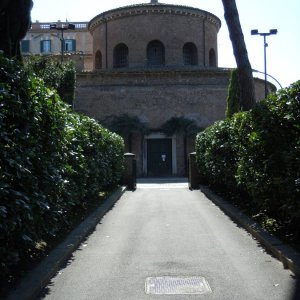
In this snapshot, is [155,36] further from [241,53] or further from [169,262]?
[169,262]

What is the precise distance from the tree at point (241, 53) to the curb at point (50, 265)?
264 inches

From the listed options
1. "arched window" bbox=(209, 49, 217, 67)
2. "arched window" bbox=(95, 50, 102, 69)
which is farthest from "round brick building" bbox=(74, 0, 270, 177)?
"arched window" bbox=(95, 50, 102, 69)

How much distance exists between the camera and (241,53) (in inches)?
598

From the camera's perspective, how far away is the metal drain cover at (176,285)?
Result: 230 inches

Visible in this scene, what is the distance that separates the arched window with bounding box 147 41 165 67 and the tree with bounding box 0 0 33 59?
33.4 metres

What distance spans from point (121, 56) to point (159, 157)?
32.3 ft

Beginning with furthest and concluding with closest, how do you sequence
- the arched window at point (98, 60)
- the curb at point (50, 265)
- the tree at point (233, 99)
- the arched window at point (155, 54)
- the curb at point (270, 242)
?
1. the arched window at point (98, 60)
2. the arched window at point (155, 54)
3. the tree at point (233, 99)
4. the curb at point (270, 242)
5. the curb at point (50, 265)

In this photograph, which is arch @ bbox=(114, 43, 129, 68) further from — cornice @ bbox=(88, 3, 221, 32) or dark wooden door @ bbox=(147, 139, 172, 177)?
dark wooden door @ bbox=(147, 139, 172, 177)

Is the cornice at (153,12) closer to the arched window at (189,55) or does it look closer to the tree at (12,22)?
the arched window at (189,55)

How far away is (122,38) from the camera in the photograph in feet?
133

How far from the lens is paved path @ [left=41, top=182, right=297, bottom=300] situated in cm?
585

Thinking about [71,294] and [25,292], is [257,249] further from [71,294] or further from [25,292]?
[25,292]

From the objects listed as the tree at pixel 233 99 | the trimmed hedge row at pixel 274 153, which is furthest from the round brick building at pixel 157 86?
the trimmed hedge row at pixel 274 153

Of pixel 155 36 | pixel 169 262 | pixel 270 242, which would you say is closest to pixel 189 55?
pixel 155 36
